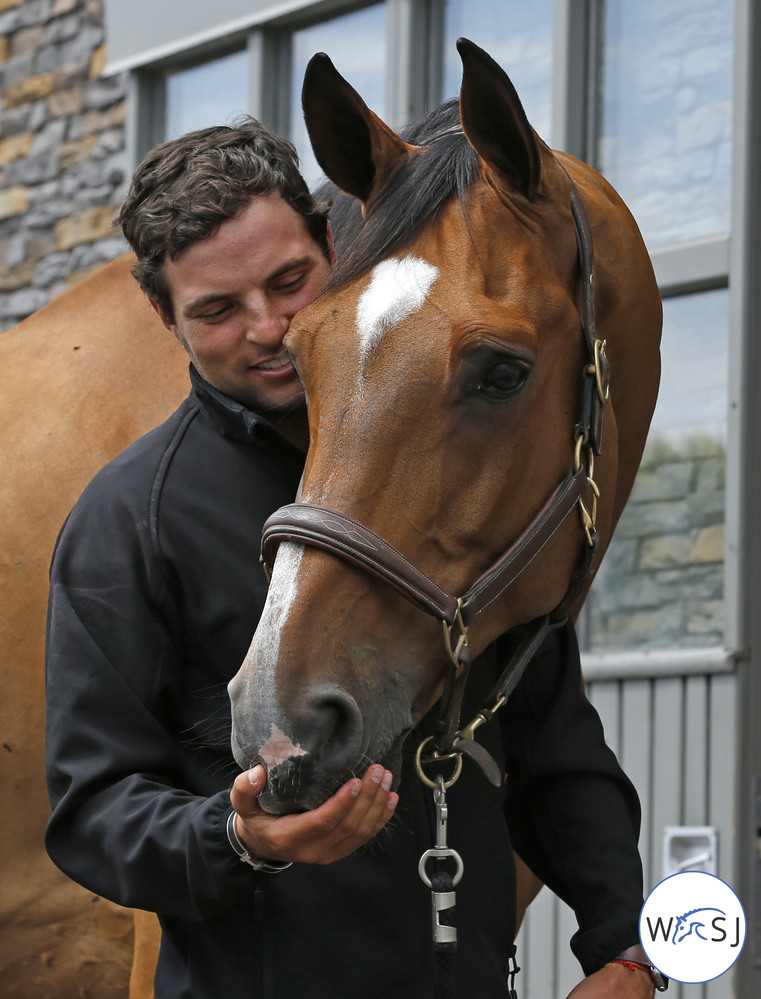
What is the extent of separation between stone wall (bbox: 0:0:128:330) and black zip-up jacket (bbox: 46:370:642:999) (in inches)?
201

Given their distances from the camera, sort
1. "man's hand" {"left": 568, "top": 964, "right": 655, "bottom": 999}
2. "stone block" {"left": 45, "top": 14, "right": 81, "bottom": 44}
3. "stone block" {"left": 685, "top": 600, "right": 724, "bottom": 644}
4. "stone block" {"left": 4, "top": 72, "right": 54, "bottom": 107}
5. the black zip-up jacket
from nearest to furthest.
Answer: the black zip-up jacket, "man's hand" {"left": 568, "top": 964, "right": 655, "bottom": 999}, "stone block" {"left": 685, "top": 600, "right": 724, "bottom": 644}, "stone block" {"left": 45, "top": 14, "right": 81, "bottom": 44}, "stone block" {"left": 4, "top": 72, "right": 54, "bottom": 107}

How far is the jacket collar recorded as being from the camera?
6.37ft

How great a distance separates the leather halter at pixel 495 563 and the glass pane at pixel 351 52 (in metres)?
3.88

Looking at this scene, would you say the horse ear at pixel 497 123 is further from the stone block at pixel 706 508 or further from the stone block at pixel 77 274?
the stone block at pixel 77 274

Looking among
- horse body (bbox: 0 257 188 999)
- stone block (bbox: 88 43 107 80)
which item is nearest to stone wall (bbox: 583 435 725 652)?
horse body (bbox: 0 257 188 999)

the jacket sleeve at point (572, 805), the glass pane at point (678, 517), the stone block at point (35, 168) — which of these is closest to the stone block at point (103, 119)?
the stone block at point (35, 168)

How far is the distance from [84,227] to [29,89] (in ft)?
3.23

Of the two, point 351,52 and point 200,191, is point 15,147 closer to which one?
point 351,52

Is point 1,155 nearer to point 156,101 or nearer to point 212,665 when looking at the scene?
point 156,101

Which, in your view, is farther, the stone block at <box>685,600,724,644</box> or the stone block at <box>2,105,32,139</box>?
the stone block at <box>2,105,32,139</box>

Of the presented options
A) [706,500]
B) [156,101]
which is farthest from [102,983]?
[156,101]

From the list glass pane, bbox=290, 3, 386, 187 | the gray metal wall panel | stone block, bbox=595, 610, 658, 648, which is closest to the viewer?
the gray metal wall panel

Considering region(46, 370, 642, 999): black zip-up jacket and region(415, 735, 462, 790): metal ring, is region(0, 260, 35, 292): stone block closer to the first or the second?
region(46, 370, 642, 999): black zip-up jacket

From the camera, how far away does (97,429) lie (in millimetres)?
3010
